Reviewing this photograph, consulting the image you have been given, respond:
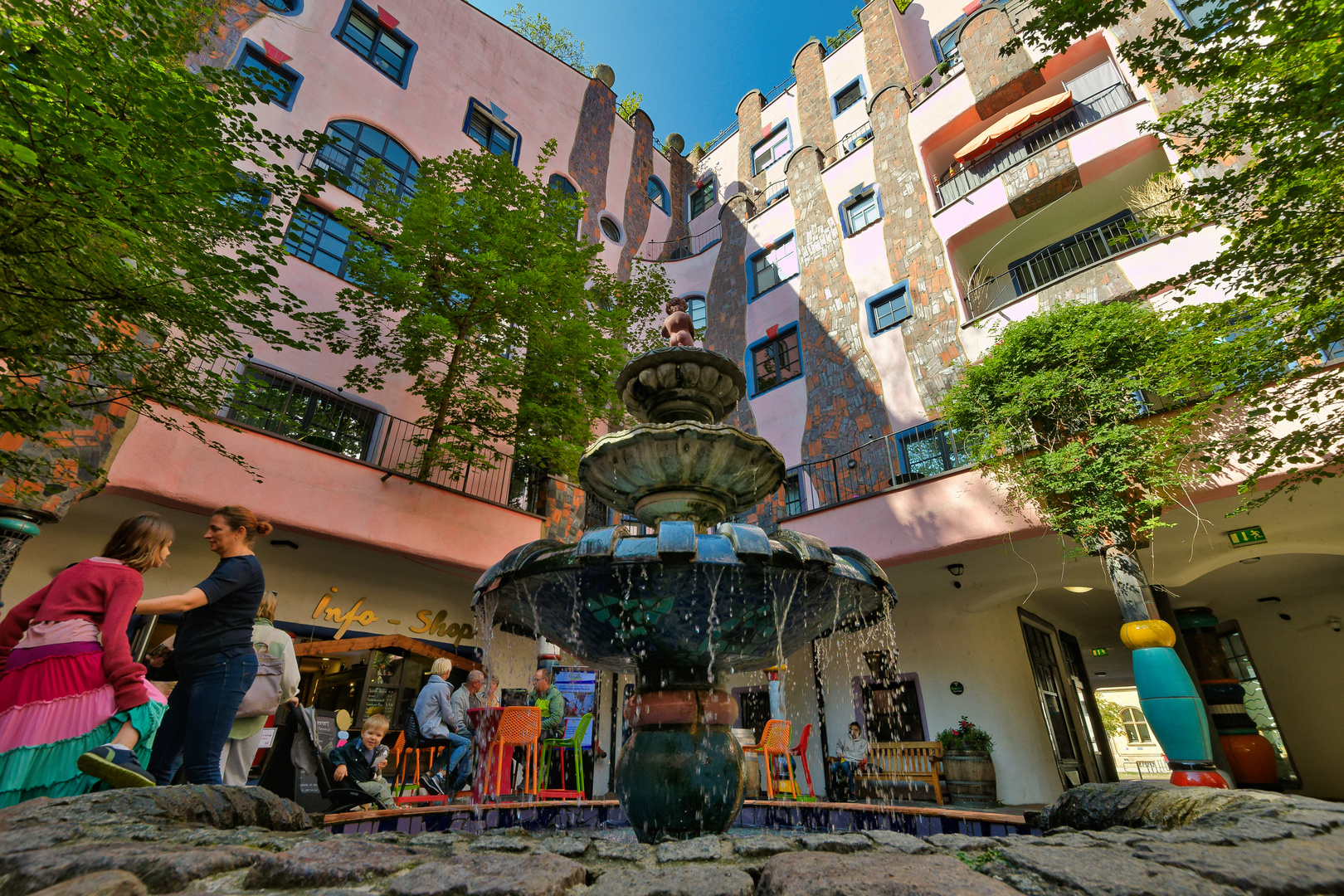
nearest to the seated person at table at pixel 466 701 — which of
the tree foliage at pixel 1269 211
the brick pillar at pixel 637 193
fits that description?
the tree foliage at pixel 1269 211

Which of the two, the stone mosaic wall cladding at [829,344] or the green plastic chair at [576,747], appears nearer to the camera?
the green plastic chair at [576,747]

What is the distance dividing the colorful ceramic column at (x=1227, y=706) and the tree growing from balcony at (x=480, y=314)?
42.7 ft

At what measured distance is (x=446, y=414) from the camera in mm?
10195

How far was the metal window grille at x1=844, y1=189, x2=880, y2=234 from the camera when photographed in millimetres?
14523

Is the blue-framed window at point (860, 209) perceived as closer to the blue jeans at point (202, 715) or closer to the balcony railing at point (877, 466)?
the balcony railing at point (877, 466)

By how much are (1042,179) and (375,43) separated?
14878 millimetres

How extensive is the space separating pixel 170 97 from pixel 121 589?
174 inches

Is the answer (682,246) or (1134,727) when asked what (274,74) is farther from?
(1134,727)

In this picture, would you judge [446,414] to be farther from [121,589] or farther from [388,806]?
[121,589]

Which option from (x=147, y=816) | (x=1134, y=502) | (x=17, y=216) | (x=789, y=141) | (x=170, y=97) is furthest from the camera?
(x=789, y=141)

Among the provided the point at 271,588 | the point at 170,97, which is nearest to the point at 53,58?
the point at 170,97

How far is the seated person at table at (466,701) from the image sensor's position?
659cm

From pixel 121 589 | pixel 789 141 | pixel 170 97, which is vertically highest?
pixel 789 141

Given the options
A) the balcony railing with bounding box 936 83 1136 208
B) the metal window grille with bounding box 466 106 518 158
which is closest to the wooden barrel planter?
the balcony railing with bounding box 936 83 1136 208
